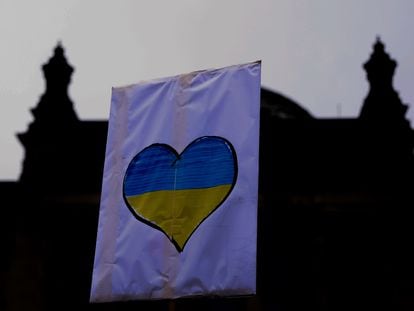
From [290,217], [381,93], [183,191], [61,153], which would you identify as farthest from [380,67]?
[183,191]

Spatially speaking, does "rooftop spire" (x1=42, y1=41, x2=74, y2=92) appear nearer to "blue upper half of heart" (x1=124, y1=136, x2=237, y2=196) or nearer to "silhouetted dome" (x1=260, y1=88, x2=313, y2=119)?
"silhouetted dome" (x1=260, y1=88, x2=313, y2=119)

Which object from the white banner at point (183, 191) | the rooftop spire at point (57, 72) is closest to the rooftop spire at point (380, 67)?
the rooftop spire at point (57, 72)

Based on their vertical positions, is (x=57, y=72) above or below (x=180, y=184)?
above

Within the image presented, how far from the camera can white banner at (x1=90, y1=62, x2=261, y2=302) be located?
20.2 ft

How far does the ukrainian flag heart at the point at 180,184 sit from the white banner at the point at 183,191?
0.01 m

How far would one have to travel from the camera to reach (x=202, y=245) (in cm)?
623

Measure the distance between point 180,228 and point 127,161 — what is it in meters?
1.17

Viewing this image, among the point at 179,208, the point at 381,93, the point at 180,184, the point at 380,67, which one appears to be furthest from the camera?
the point at 380,67

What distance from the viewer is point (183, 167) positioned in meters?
6.66

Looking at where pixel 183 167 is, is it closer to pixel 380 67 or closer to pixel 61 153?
pixel 61 153

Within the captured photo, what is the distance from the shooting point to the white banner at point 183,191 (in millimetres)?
6148

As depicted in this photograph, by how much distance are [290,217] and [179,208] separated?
10.9 m

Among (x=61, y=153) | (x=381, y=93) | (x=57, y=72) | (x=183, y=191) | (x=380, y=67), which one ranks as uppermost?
(x=380, y=67)

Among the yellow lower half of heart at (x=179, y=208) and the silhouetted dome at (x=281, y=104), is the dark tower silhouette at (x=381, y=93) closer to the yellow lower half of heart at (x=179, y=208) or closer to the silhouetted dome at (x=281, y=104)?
the silhouetted dome at (x=281, y=104)
